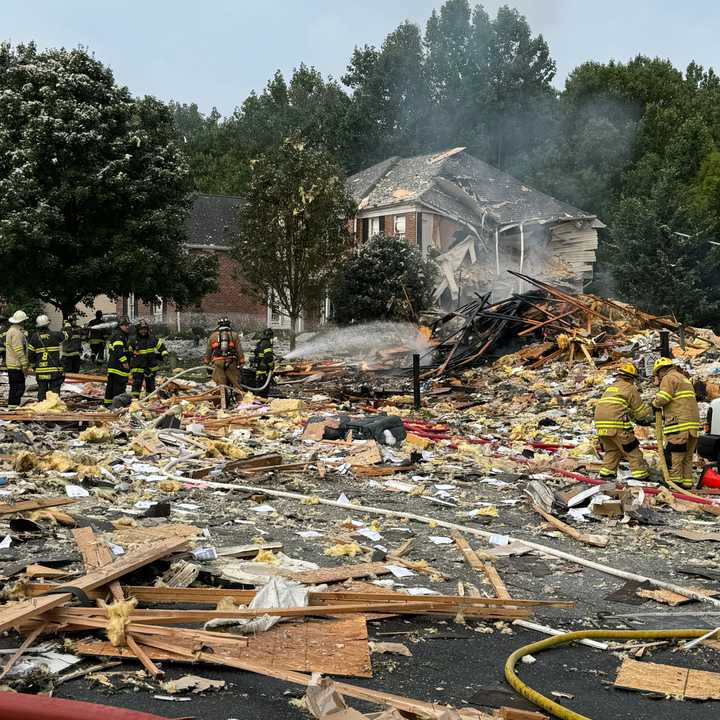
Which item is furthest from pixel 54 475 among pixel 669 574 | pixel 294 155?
pixel 294 155

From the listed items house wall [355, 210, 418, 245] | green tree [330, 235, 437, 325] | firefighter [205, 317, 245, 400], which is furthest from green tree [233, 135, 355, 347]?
firefighter [205, 317, 245, 400]

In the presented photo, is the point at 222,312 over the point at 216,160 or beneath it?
beneath

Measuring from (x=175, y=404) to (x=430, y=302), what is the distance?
1808 cm

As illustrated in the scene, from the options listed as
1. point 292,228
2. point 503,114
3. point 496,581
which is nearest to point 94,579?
point 496,581

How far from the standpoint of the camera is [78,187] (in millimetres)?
24078

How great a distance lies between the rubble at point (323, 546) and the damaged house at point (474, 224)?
18.7 m

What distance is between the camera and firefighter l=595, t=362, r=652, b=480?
10.5m

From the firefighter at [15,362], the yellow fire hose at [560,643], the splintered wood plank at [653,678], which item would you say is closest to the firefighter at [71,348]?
the firefighter at [15,362]

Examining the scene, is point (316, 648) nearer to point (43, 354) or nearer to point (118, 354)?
point (118, 354)

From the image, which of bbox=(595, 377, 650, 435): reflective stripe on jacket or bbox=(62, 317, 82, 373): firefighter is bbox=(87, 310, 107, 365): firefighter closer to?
bbox=(62, 317, 82, 373): firefighter

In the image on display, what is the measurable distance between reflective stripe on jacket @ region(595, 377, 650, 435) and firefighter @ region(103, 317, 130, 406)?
8.25 metres

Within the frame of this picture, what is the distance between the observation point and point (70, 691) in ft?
13.2

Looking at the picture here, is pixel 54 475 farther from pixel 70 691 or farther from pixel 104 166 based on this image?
pixel 104 166

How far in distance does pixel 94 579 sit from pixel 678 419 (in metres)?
7.26
